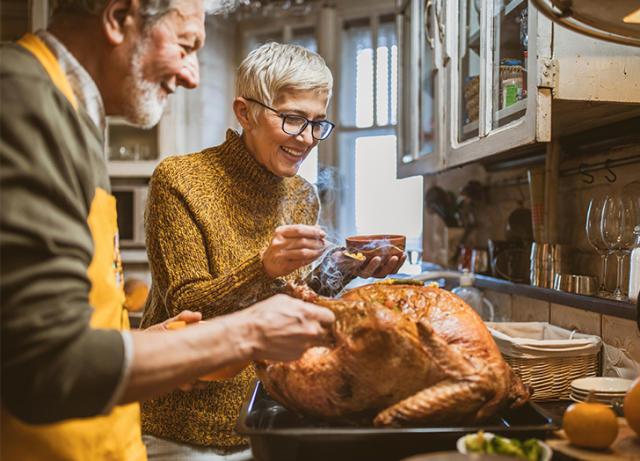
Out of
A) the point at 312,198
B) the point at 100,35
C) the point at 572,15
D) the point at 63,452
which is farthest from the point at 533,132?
the point at 63,452

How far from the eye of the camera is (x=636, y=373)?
138cm

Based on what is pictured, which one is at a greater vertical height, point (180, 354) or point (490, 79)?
point (490, 79)

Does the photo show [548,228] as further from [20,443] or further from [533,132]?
[20,443]

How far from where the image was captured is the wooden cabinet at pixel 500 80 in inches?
56.2

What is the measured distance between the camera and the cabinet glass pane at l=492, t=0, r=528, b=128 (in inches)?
62.1

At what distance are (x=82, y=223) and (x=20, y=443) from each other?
0.34m

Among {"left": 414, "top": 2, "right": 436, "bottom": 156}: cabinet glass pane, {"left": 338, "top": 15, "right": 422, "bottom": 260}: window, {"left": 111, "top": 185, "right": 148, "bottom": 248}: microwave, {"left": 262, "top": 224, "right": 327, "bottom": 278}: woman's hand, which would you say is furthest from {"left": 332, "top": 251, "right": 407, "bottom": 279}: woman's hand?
{"left": 111, "top": 185, "right": 148, "bottom": 248}: microwave

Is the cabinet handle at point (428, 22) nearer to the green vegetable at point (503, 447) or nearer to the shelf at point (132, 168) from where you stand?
the green vegetable at point (503, 447)

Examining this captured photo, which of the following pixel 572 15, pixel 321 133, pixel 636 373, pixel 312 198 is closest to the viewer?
pixel 572 15

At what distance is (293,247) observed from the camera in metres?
1.30

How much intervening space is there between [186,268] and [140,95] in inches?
24.4

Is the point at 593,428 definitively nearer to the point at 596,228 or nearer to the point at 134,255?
the point at 596,228

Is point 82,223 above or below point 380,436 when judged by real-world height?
above

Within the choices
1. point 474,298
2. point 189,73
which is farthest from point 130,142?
point 189,73
